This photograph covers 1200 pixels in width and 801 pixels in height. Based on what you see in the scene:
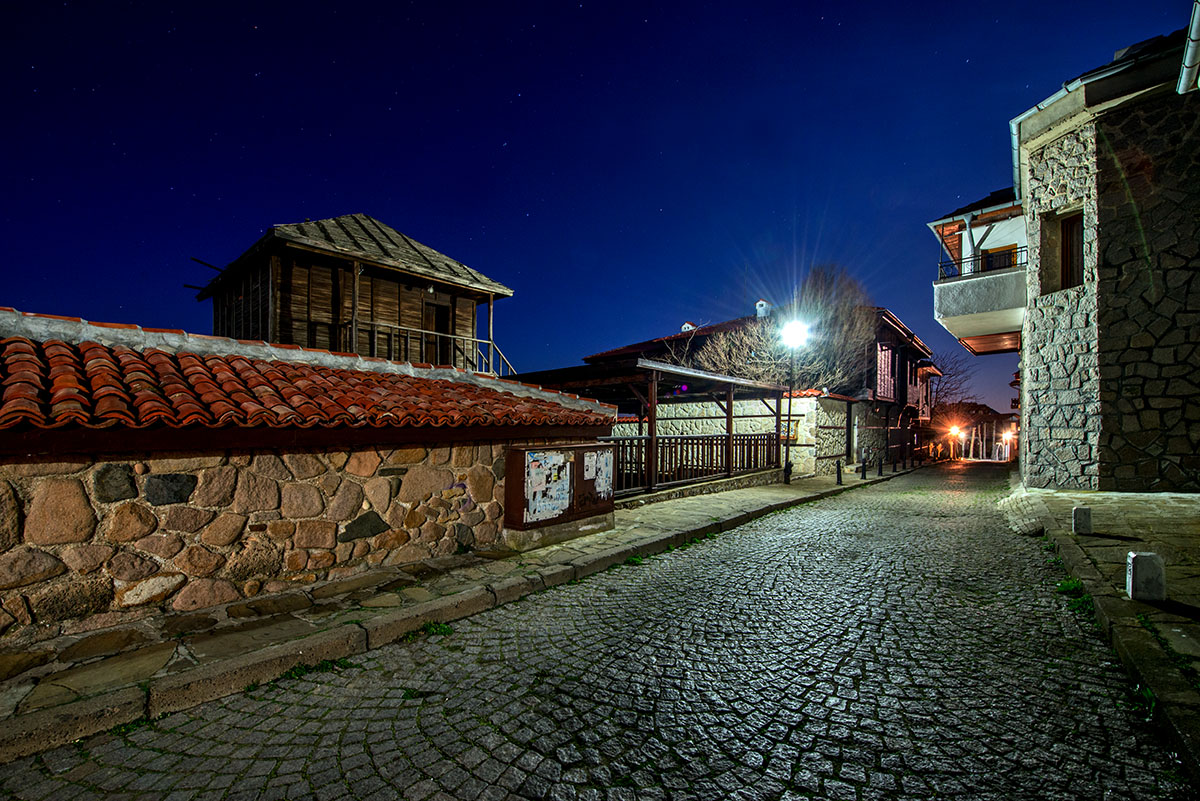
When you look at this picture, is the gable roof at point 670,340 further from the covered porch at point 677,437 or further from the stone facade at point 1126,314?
the stone facade at point 1126,314

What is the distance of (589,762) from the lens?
99.0 inches

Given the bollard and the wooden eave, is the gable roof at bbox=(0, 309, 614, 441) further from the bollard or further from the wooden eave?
the wooden eave

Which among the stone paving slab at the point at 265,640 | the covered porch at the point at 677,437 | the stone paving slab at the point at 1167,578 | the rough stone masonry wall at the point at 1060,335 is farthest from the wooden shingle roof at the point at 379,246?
the stone paving slab at the point at 1167,578

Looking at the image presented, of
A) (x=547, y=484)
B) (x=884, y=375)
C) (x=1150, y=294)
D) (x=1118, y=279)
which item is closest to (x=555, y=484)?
Result: (x=547, y=484)

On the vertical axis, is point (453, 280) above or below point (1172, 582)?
above

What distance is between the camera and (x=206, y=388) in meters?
4.65

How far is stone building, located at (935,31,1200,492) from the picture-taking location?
29.0 feet

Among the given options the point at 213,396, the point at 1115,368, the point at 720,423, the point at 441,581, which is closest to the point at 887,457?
the point at 720,423

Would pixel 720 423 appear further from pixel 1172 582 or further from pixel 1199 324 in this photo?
pixel 1172 582

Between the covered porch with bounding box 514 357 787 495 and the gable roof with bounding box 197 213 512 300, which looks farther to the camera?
the gable roof with bounding box 197 213 512 300

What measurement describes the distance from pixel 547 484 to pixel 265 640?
3.48 m

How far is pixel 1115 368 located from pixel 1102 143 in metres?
4.17

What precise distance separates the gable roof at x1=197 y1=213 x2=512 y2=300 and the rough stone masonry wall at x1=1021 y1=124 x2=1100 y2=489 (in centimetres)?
1373

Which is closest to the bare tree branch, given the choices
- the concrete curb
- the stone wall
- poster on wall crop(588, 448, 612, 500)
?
the stone wall
